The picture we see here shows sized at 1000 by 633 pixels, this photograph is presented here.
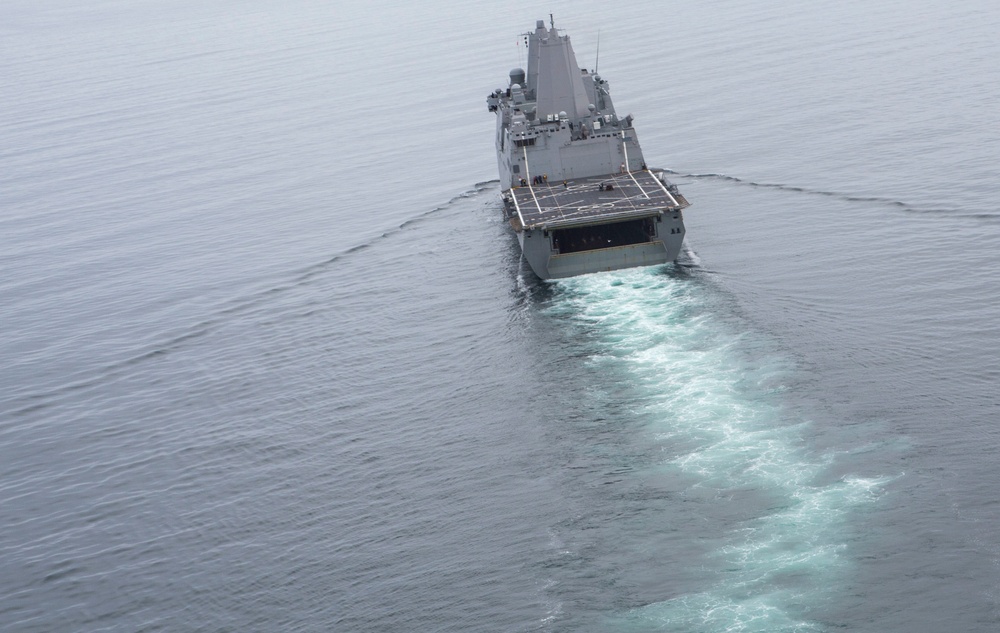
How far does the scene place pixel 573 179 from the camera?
224 feet

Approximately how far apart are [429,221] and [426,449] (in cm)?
3435

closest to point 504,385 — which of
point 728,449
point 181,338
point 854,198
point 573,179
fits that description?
point 728,449

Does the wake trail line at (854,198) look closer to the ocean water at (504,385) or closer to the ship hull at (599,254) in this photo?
the ocean water at (504,385)

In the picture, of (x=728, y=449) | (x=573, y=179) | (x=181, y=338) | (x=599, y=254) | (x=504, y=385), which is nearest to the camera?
(x=728, y=449)

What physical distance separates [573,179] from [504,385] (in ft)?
80.5

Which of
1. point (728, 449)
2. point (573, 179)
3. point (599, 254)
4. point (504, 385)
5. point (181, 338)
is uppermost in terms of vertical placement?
point (573, 179)

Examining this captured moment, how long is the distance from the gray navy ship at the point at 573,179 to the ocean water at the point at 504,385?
2.15m

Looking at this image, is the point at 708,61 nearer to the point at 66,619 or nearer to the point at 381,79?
the point at 381,79

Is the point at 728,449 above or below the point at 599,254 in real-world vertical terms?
below

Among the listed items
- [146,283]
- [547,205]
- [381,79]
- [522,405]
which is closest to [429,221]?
[547,205]

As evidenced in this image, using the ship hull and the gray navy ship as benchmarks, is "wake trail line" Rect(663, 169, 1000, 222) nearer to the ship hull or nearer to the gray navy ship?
the gray navy ship

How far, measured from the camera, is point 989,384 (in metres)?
41.2

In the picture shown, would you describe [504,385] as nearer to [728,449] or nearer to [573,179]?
[728,449]

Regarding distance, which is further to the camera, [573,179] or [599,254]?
[573,179]
